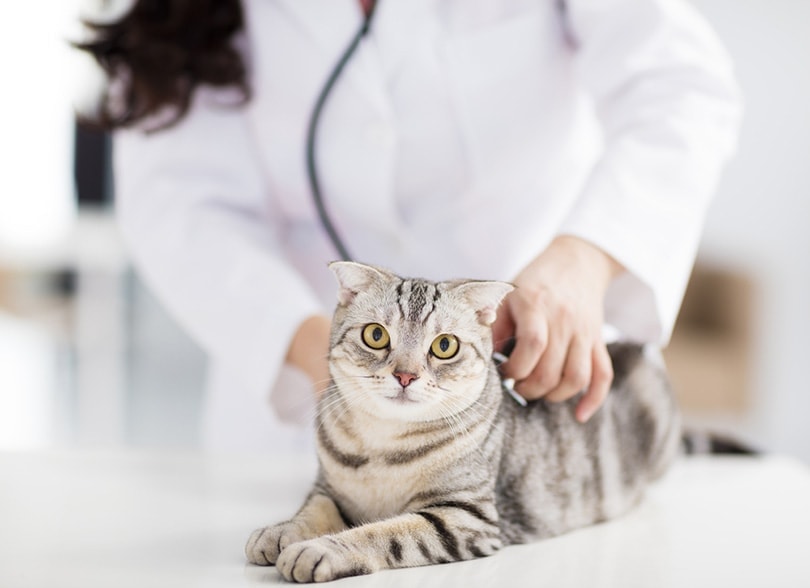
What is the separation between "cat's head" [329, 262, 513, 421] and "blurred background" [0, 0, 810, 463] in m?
2.77

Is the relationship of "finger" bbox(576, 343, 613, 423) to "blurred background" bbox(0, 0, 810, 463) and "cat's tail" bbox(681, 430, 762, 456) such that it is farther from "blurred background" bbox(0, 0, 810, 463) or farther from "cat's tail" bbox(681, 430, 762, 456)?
"blurred background" bbox(0, 0, 810, 463)

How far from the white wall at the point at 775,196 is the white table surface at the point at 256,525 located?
2.74 metres

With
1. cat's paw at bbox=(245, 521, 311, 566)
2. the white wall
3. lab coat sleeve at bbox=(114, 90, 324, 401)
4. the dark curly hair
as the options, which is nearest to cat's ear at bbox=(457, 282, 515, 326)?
cat's paw at bbox=(245, 521, 311, 566)

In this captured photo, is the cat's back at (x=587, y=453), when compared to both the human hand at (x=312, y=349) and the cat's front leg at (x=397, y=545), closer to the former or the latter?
the cat's front leg at (x=397, y=545)

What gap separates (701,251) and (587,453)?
324 cm

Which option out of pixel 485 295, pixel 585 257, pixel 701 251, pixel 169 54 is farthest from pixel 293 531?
pixel 701 251

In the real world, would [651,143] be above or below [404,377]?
above

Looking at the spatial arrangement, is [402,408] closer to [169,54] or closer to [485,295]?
[485,295]

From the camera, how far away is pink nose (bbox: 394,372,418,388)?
0.63 meters

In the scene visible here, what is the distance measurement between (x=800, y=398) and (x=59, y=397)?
3101 mm

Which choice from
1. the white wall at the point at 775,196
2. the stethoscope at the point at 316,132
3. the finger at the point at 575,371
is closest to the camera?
the finger at the point at 575,371

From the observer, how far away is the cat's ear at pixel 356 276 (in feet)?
2.08

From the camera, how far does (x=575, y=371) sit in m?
0.70

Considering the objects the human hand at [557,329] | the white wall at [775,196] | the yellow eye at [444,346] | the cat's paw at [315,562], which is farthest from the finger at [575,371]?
the white wall at [775,196]
